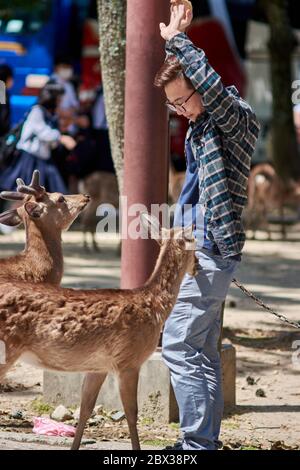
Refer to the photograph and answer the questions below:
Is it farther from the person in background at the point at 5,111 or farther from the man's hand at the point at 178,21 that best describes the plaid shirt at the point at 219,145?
the person in background at the point at 5,111

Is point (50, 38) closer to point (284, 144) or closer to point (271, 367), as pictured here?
point (284, 144)

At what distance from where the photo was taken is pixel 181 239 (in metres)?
5.56

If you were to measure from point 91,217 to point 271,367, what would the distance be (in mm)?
6407

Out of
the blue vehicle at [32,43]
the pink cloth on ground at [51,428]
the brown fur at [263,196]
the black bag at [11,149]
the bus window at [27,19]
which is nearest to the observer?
the pink cloth on ground at [51,428]

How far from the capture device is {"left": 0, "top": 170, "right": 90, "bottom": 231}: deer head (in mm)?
6516

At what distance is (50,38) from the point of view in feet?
64.8

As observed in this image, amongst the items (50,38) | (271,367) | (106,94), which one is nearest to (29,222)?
(106,94)

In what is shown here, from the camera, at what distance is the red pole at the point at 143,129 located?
6.70m

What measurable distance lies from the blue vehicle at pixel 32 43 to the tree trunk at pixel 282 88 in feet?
12.1

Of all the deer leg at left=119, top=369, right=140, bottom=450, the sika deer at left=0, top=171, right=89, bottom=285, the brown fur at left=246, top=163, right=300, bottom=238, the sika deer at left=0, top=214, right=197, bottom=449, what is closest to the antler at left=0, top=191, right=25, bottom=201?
the sika deer at left=0, top=171, right=89, bottom=285

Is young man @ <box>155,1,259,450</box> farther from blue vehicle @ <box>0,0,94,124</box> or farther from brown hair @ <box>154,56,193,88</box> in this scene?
blue vehicle @ <box>0,0,94,124</box>

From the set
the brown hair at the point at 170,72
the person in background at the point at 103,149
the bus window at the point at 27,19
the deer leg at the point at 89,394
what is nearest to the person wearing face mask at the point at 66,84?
the bus window at the point at 27,19

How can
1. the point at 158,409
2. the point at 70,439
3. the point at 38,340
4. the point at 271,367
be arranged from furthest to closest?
1. the point at 271,367
2. the point at 158,409
3. the point at 70,439
4. the point at 38,340

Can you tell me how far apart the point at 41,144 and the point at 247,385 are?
24.0 feet
